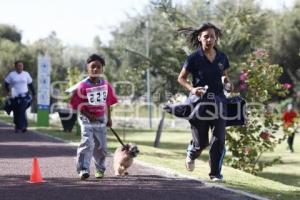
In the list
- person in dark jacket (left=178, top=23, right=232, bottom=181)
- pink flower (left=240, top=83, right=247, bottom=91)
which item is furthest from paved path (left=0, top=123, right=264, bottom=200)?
pink flower (left=240, top=83, right=247, bottom=91)

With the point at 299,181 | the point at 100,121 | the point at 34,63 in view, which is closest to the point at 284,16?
the point at 34,63

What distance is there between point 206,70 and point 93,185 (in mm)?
1992

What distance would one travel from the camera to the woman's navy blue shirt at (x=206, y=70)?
7844 mm

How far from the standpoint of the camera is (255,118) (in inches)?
537

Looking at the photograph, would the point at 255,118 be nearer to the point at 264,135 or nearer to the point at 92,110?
the point at 264,135

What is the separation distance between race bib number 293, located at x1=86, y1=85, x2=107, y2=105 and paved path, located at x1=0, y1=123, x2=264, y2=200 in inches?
40.2

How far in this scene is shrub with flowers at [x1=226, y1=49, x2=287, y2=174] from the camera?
13.5 m

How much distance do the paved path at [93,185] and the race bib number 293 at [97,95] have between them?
1020mm

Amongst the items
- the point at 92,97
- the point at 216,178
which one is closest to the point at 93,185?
the point at 92,97

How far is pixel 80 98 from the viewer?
8250mm

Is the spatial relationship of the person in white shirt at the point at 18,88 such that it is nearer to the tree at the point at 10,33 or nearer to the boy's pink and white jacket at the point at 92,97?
the boy's pink and white jacket at the point at 92,97

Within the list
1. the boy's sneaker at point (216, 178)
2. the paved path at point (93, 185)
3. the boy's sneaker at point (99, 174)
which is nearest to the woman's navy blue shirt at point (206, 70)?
the boy's sneaker at point (216, 178)

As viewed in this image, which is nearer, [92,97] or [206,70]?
[206,70]

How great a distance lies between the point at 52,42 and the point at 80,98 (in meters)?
71.1
